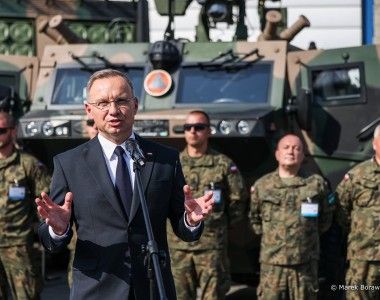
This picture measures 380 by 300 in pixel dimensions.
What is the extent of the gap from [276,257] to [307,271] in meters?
0.25

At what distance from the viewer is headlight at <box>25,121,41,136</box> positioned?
7801 mm

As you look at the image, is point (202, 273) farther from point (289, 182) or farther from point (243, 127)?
point (243, 127)

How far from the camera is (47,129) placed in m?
7.77

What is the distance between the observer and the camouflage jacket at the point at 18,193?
7.36 m

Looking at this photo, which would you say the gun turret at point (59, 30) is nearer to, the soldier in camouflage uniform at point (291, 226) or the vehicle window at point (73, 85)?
the vehicle window at point (73, 85)

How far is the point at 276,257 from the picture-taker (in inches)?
274

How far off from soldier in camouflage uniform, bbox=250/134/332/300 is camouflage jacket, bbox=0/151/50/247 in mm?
1761

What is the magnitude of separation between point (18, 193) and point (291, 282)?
86.6 inches

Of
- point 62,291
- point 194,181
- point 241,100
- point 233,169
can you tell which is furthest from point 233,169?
point 62,291

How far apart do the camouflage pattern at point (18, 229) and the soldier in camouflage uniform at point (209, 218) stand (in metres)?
1.11

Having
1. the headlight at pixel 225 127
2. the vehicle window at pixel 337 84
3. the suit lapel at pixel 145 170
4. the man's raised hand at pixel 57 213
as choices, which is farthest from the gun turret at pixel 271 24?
the man's raised hand at pixel 57 213

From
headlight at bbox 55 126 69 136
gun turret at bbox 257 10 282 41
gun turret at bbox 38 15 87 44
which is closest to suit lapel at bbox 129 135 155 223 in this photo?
headlight at bbox 55 126 69 136

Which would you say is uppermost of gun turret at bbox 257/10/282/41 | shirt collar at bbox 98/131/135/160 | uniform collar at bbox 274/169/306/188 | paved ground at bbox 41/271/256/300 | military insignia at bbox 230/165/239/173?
gun turret at bbox 257/10/282/41

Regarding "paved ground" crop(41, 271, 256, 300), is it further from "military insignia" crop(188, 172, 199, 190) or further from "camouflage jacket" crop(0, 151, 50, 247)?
"military insignia" crop(188, 172, 199, 190)
